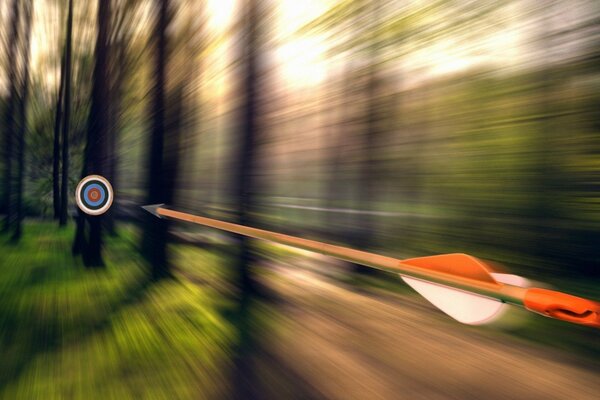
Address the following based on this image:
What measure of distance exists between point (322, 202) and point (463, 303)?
301cm

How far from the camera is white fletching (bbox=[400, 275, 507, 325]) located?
1214mm

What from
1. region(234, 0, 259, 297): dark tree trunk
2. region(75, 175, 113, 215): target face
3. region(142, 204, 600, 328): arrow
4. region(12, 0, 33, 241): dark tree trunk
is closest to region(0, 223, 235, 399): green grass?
region(234, 0, 259, 297): dark tree trunk

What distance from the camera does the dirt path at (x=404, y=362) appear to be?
1.93 m

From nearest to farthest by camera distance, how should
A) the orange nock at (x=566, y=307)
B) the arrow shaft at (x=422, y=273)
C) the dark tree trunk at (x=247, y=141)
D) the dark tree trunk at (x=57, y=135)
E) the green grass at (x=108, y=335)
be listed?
1. the orange nock at (x=566, y=307)
2. the arrow shaft at (x=422, y=273)
3. the green grass at (x=108, y=335)
4. the dark tree trunk at (x=247, y=141)
5. the dark tree trunk at (x=57, y=135)

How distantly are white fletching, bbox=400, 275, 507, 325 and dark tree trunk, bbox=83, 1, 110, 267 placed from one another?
3.77 meters

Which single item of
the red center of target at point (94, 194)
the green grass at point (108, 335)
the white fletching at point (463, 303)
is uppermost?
the red center of target at point (94, 194)

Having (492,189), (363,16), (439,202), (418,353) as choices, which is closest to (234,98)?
(363,16)

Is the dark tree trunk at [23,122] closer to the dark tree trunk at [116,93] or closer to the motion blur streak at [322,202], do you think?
the motion blur streak at [322,202]

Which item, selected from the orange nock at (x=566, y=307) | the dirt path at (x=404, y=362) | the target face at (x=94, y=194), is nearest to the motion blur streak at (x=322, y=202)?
the dirt path at (x=404, y=362)

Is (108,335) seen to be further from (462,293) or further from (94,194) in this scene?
(462,293)

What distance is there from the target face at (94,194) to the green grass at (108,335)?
737 millimetres

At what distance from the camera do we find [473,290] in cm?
113

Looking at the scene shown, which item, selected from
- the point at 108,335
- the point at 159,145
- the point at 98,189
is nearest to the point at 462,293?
the point at 108,335

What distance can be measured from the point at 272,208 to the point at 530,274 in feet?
7.60
